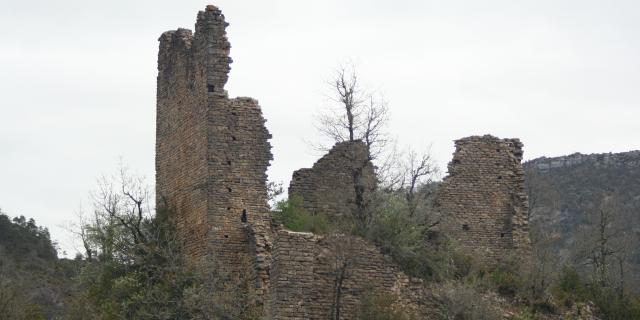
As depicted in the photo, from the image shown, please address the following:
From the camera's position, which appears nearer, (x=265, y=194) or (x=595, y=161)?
(x=265, y=194)

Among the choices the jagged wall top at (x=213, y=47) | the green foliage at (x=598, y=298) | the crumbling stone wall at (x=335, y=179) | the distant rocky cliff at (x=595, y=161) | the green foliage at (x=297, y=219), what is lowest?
the green foliage at (x=598, y=298)

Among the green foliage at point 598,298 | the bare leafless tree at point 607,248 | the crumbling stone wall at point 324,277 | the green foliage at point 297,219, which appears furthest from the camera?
the bare leafless tree at point 607,248

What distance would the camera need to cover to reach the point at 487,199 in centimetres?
3253

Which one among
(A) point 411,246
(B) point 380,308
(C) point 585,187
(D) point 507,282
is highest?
(C) point 585,187

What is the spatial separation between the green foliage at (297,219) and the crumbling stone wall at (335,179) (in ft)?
2.86

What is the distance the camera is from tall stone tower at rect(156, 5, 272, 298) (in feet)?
95.7

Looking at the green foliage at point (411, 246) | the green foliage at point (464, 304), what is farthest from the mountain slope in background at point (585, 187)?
the green foliage at point (464, 304)

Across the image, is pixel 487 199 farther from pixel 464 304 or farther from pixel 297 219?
pixel 464 304

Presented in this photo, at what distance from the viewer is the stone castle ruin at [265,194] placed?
26812mm

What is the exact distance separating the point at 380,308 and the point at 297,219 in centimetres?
393

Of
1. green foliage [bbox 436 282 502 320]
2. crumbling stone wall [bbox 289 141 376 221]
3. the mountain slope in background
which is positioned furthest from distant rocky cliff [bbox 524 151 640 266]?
green foliage [bbox 436 282 502 320]

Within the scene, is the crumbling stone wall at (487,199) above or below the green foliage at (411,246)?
above

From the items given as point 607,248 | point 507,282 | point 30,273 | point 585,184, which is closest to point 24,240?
point 30,273

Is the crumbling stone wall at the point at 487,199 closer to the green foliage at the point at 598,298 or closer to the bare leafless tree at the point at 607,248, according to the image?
the green foliage at the point at 598,298
